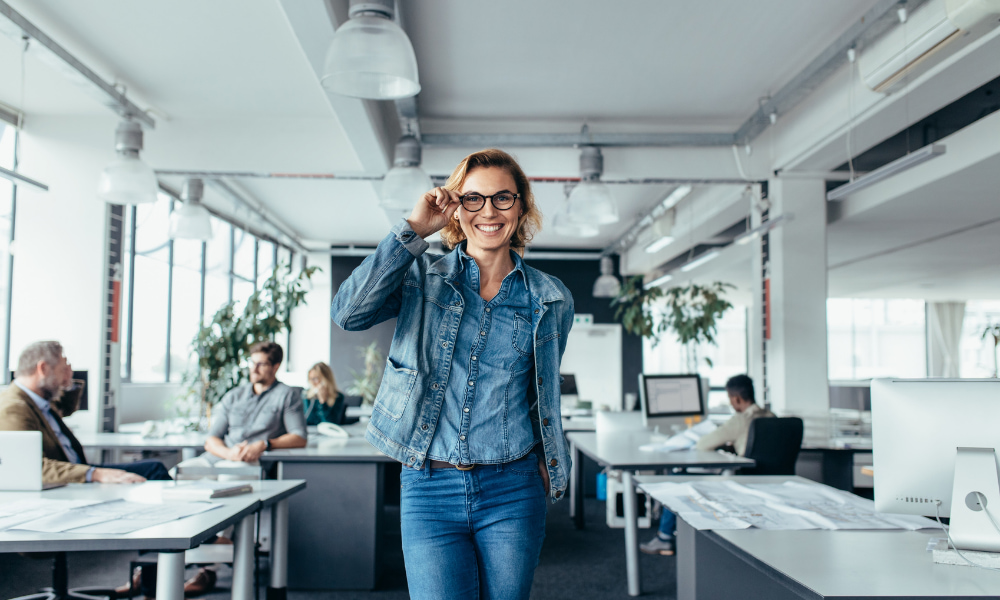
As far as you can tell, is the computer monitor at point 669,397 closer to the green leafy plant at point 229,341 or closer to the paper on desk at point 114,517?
the green leafy plant at point 229,341

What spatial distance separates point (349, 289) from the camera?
60.7 inches

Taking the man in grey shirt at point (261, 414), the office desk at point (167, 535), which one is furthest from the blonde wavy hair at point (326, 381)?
the office desk at point (167, 535)

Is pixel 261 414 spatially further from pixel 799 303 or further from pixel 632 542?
pixel 799 303

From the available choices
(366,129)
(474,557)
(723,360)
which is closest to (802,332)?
(366,129)

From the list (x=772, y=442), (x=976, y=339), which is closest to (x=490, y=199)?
(x=772, y=442)

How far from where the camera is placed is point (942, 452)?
1.95m

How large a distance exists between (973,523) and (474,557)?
1321mm

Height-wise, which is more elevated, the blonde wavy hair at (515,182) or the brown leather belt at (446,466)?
the blonde wavy hair at (515,182)

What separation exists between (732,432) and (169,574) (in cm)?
355

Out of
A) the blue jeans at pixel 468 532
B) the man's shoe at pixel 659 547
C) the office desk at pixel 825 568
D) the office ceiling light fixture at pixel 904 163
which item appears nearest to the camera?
the blue jeans at pixel 468 532

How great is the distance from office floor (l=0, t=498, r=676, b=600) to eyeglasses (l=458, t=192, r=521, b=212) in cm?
273

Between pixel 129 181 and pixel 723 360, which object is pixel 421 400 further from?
pixel 723 360

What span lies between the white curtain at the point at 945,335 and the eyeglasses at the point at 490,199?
17234mm

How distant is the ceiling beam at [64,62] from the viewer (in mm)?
3992
